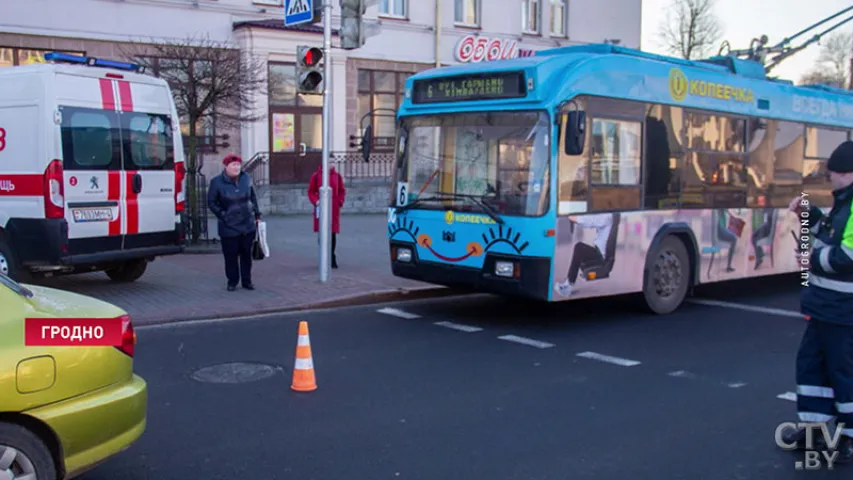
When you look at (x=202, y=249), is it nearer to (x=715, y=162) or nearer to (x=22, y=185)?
(x=22, y=185)

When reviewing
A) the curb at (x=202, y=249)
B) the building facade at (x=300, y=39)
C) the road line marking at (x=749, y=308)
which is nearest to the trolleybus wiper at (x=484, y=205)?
the road line marking at (x=749, y=308)

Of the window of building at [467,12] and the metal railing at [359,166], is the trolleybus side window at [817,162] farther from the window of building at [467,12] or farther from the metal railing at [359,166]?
the window of building at [467,12]

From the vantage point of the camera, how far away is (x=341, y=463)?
5051mm

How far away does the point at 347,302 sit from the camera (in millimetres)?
10672

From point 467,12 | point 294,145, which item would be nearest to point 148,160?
point 294,145

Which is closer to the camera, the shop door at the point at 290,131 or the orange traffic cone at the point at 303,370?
the orange traffic cone at the point at 303,370

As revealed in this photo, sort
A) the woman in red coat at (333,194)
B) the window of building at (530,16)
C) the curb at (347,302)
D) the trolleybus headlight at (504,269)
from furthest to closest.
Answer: the window of building at (530,16)
the woman in red coat at (333,194)
the curb at (347,302)
the trolleybus headlight at (504,269)

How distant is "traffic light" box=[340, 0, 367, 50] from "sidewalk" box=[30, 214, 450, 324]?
3.39m

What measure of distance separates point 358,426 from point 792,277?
1108 centimetres

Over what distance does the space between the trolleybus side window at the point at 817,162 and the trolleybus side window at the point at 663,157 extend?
10.9ft

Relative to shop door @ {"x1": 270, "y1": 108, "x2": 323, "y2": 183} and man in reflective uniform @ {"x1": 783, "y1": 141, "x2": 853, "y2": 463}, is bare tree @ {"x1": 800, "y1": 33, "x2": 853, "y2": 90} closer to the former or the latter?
shop door @ {"x1": 270, "y1": 108, "x2": 323, "y2": 183}

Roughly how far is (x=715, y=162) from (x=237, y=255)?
21.0 ft

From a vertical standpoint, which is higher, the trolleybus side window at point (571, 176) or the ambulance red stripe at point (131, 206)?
the trolleybus side window at point (571, 176)

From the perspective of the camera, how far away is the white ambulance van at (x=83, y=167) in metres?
9.52
